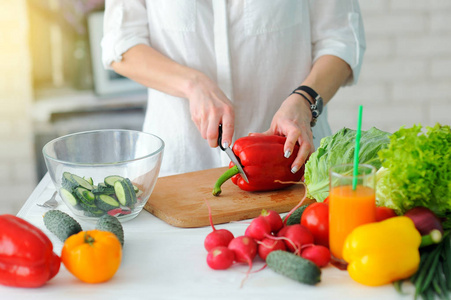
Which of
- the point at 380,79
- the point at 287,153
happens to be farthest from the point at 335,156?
the point at 380,79

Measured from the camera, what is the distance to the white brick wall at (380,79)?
3285 mm

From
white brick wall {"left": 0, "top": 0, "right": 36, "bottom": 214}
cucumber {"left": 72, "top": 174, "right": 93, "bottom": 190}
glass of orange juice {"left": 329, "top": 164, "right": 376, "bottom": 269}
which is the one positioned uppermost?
glass of orange juice {"left": 329, "top": 164, "right": 376, "bottom": 269}

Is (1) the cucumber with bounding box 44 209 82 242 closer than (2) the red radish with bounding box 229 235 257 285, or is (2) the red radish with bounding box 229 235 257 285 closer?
(2) the red radish with bounding box 229 235 257 285

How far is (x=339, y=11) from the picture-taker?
7.09ft

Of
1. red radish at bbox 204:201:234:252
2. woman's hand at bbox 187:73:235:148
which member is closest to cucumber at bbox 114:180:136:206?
red radish at bbox 204:201:234:252

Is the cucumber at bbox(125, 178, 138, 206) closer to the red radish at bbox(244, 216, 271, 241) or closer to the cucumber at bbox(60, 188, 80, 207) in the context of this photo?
the cucumber at bbox(60, 188, 80, 207)

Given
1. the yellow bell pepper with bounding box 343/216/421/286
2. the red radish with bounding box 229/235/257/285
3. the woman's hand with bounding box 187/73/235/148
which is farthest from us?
the woman's hand with bounding box 187/73/235/148

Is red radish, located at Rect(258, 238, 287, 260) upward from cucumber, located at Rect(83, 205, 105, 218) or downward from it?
upward

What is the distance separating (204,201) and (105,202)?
31cm

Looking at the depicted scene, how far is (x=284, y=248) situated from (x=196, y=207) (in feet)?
1.39

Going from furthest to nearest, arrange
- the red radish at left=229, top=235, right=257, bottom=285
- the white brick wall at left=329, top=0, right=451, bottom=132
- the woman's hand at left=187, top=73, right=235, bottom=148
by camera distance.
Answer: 1. the white brick wall at left=329, top=0, right=451, bottom=132
2. the woman's hand at left=187, top=73, right=235, bottom=148
3. the red radish at left=229, top=235, right=257, bottom=285

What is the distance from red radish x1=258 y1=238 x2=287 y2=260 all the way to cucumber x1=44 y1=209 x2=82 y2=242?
17.3 inches

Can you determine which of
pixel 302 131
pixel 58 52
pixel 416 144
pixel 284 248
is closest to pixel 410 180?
pixel 416 144

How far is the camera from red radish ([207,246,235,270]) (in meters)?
1.19
